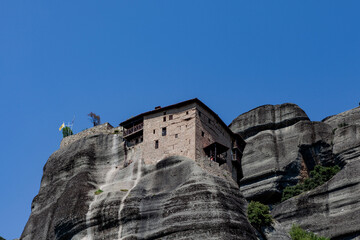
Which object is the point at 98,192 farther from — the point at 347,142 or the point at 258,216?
the point at 347,142

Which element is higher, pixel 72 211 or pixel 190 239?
pixel 72 211

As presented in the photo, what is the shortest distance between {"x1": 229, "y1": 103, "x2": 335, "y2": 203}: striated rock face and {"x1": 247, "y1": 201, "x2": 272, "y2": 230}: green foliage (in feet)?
62.7

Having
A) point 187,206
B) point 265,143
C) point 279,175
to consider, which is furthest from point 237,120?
point 187,206

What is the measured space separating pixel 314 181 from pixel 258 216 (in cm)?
1842

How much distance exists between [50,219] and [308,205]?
27.6m

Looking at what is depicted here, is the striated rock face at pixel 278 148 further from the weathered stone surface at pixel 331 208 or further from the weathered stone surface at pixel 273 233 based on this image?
the weathered stone surface at pixel 273 233

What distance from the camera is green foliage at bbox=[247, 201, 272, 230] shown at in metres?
57.2

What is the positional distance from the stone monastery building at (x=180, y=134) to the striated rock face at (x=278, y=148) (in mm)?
12319

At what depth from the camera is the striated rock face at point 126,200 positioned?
52.3 m

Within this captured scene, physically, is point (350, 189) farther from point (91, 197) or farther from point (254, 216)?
point (91, 197)

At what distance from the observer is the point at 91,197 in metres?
61.6

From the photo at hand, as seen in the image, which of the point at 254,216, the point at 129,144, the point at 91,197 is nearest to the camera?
the point at 254,216

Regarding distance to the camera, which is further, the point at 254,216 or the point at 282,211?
the point at 282,211

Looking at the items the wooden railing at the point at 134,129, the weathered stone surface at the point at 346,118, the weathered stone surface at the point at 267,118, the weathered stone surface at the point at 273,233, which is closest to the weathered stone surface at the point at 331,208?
the weathered stone surface at the point at 273,233
